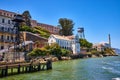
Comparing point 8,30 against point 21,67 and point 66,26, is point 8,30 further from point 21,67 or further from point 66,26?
point 66,26

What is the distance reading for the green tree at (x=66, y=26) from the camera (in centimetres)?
14432

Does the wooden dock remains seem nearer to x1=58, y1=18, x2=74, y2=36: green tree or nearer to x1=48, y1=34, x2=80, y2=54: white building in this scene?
x1=48, y1=34, x2=80, y2=54: white building

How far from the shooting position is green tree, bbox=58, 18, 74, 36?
5682 inches

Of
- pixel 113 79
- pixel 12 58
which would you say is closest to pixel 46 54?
pixel 12 58

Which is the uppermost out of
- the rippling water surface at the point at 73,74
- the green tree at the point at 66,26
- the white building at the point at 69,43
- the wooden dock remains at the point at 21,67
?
the green tree at the point at 66,26

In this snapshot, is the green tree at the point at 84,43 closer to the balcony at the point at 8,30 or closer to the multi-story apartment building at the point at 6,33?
the multi-story apartment building at the point at 6,33

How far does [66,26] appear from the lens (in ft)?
472

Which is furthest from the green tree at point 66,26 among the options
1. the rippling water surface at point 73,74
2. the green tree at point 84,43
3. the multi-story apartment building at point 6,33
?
the rippling water surface at point 73,74

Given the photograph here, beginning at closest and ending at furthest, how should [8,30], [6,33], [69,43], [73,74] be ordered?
[73,74]
[6,33]
[8,30]
[69,43]

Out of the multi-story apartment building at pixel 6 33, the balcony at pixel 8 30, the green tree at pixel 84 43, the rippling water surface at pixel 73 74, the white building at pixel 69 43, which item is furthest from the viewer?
the green tree at pixel 84 43

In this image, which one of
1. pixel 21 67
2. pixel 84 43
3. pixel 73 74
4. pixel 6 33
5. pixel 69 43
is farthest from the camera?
pixel 84 43

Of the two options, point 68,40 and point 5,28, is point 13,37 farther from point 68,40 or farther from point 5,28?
point 68,40

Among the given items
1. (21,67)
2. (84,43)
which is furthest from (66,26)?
(21,67)

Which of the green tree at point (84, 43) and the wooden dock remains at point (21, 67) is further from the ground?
the green tree at point (84, 43)
